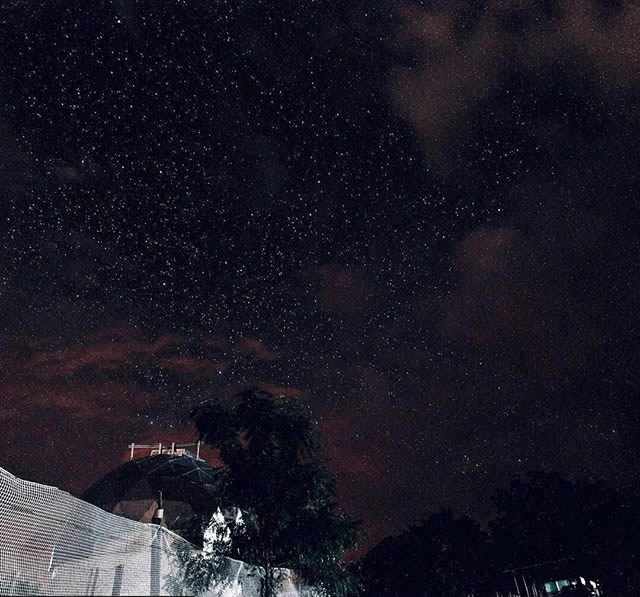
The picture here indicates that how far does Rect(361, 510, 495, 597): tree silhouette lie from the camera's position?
42.4 metres

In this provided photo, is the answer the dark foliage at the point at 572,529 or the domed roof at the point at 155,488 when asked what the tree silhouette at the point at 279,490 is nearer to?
the domed roof at the point at 155,488

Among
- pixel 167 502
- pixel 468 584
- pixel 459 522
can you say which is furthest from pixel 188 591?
pixel 459 522

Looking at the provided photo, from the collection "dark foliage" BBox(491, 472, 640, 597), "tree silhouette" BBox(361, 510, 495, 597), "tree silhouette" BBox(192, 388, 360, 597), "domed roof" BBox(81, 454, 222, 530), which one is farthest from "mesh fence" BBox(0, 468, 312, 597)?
"tree silhouette" BBox(361, 510, 495, 597)

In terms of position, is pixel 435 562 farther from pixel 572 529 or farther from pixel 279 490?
pixel 279 490

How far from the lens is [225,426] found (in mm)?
20188

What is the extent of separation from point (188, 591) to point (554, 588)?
143 feet

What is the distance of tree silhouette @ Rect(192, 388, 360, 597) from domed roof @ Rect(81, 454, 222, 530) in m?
11.7

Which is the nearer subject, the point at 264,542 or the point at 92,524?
the point at 92,524

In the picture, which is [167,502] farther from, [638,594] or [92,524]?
[638,594]

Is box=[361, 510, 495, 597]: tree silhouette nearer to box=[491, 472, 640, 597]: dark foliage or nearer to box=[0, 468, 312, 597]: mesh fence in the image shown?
box=[491, 472, 640, 597]: dark foliage

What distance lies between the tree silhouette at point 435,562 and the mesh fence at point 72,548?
117ft

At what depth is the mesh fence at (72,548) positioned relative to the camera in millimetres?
9883

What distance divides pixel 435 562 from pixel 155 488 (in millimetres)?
24019

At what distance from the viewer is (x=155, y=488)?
33.4 meters
